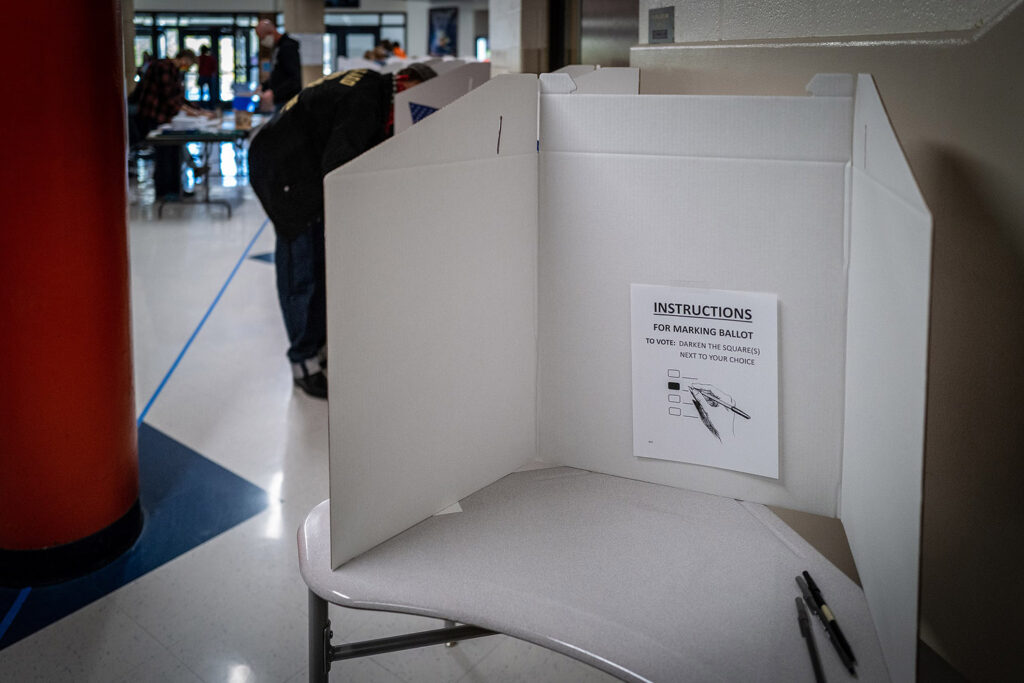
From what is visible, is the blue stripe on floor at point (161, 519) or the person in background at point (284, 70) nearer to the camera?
the blue stripe on floor at point (161, 519)

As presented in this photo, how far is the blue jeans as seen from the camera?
9.81 feet

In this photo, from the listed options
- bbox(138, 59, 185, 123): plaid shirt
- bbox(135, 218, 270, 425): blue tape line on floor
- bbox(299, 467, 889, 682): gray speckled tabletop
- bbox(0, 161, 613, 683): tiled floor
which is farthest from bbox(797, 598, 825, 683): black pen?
bbox(138, 59, 185, 123): plaid shirt

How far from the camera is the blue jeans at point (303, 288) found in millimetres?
2990

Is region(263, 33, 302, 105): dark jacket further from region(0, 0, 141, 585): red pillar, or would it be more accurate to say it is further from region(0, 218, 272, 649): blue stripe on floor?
region(0, 0, 141, 585): red pillar

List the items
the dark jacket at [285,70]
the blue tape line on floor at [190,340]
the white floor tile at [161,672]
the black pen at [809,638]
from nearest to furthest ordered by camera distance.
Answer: the black pen at [809,638] → the white floor tile at [161,672] → the blue tape line on floor at [190,340] → the dark jacket at [285,70]

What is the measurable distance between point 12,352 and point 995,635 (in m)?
1.86

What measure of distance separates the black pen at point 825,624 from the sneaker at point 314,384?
244 centimetres

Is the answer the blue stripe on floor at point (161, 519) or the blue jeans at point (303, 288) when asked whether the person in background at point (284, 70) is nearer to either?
the blue jeans at point (303, 288)

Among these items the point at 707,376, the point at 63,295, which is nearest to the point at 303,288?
the point at 63,295

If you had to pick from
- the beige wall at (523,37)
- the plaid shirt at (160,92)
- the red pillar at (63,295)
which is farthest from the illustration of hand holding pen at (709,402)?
the plaid shirt at (160,92)

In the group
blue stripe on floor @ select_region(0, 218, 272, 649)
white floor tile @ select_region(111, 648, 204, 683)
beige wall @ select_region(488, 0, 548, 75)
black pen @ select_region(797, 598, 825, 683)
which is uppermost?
beige wall @ select_region(488, 0, 548, 75)

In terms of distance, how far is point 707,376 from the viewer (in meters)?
1.01

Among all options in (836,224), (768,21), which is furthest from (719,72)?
(836,224)

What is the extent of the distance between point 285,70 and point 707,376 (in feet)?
22.0
